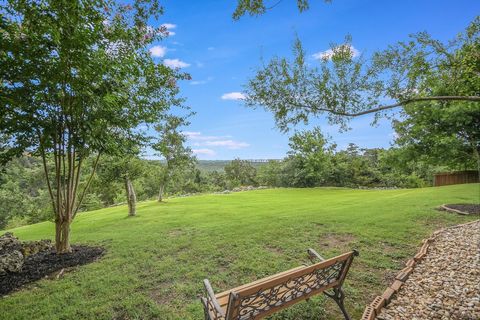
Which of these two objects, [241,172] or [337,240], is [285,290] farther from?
[241,172]

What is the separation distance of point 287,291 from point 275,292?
0.24 metres

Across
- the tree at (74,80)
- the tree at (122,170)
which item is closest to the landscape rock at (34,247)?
the tree at (74,80)

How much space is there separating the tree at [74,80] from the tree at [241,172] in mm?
38648

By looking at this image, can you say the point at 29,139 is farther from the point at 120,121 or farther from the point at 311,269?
the point at 311,269

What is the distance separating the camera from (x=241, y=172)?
155ft

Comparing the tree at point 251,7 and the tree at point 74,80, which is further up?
the tree at point 251,7

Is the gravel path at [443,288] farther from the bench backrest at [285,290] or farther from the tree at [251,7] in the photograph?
the tree at [251,7]

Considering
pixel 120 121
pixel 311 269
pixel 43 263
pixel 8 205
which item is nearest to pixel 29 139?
pixel 120 121

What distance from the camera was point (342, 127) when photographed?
6.30 meters

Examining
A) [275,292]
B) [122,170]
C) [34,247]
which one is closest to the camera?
[275,292]

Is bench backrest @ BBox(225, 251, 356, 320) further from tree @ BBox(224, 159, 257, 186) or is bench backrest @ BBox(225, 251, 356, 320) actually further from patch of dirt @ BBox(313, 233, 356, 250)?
tree @ BBox(224, 159, 257, 186)

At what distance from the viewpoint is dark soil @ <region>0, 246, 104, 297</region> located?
4.85 meters

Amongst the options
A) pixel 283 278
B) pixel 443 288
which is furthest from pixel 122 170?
pixel 443 288

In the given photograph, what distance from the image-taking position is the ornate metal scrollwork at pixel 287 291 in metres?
2.43
